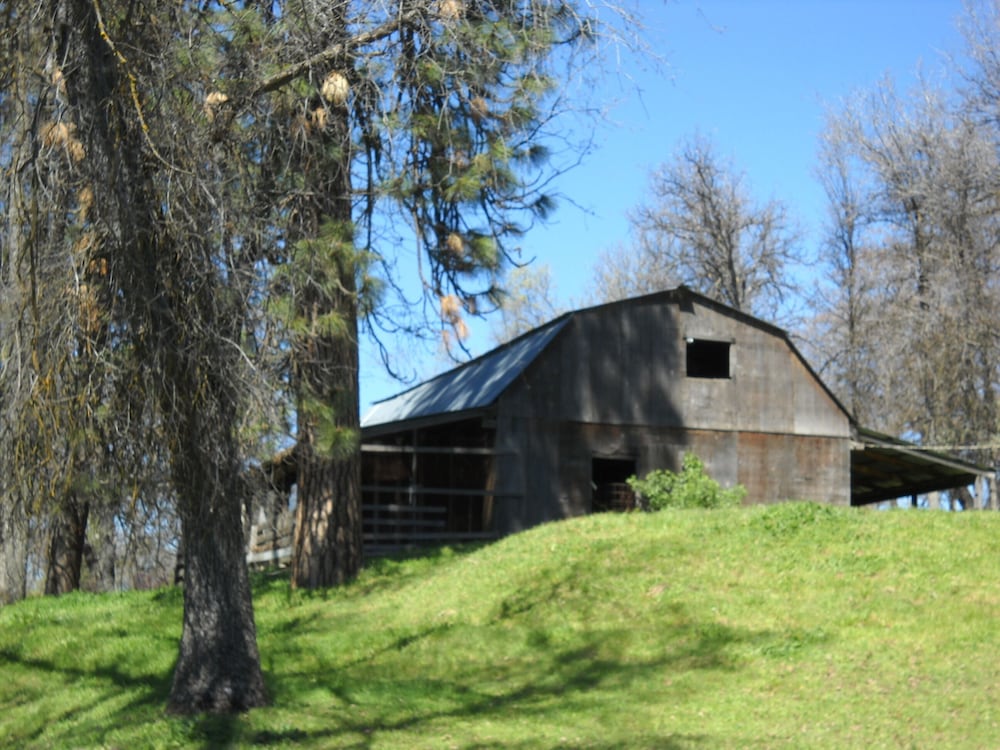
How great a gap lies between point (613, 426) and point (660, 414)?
1126 millimetres

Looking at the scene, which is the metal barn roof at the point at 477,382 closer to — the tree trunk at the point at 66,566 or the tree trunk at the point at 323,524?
the tree trunk at the point at 323,524

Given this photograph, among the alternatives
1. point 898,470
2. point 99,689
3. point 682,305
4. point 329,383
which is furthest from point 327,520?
point 898,470

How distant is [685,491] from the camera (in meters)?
20.1

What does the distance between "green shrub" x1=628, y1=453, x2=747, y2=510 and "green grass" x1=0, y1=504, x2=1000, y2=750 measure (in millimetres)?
2696

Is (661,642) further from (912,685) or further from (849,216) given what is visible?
(849,216)

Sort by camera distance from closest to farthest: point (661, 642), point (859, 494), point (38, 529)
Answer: point (38, 529) → point (661, 642) → point (859, 494)

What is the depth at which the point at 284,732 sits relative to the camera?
9.64 meters

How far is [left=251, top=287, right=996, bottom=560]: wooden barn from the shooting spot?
22047mm

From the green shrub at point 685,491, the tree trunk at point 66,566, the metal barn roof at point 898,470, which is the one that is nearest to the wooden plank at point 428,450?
the green shrub at point 685,491

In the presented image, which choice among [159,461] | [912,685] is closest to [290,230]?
[159,461]

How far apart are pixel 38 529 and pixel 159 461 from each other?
1050mm

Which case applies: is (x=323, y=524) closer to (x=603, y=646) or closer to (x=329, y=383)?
(x=329, y=383)

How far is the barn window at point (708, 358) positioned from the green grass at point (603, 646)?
837 centimetres

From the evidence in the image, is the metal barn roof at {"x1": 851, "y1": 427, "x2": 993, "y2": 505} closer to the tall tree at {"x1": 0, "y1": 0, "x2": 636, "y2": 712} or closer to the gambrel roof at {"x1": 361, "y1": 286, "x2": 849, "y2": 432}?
the gambrel roof at {"x1": 361, "y1": 286, "x2": 849, "y2": 432}
